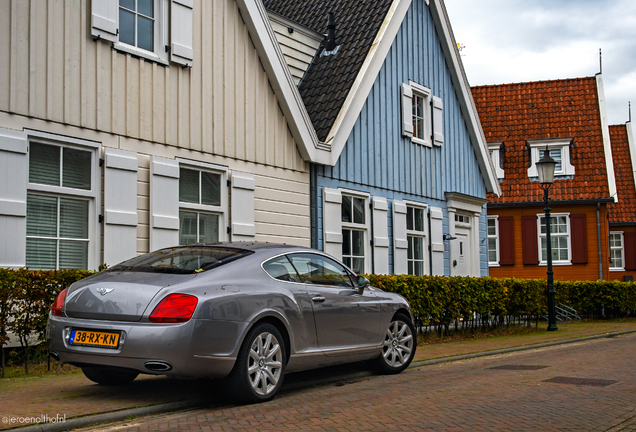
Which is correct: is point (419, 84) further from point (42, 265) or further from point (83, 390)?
point (83, 390)

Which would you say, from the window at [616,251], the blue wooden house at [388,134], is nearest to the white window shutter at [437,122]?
the blue wooden house at [388,134]

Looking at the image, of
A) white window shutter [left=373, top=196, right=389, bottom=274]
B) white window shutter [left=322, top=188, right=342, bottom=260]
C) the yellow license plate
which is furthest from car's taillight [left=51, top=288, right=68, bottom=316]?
white window shutter [left=373, top=196, right=389, bottom=274]

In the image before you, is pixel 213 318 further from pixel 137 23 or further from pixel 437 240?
pixel 437 240

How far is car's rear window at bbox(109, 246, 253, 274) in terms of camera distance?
6938mm

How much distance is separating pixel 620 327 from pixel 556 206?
34.8 feet

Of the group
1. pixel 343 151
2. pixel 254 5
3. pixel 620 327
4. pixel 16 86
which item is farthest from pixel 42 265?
pixel 620 327

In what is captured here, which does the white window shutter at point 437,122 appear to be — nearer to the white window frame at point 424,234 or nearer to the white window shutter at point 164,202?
the white window frame at point 424,234

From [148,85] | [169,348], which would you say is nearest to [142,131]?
[148,85]

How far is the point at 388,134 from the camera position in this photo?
55.5 feet

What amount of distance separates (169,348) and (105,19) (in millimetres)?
A: 6379

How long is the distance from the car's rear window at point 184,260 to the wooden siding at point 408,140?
753cm

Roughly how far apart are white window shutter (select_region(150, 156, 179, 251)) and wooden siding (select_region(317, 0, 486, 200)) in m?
4.01

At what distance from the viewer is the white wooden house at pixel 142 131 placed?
976 cm

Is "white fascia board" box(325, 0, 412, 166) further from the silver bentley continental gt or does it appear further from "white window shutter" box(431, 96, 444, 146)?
the silver bentley continental gt
